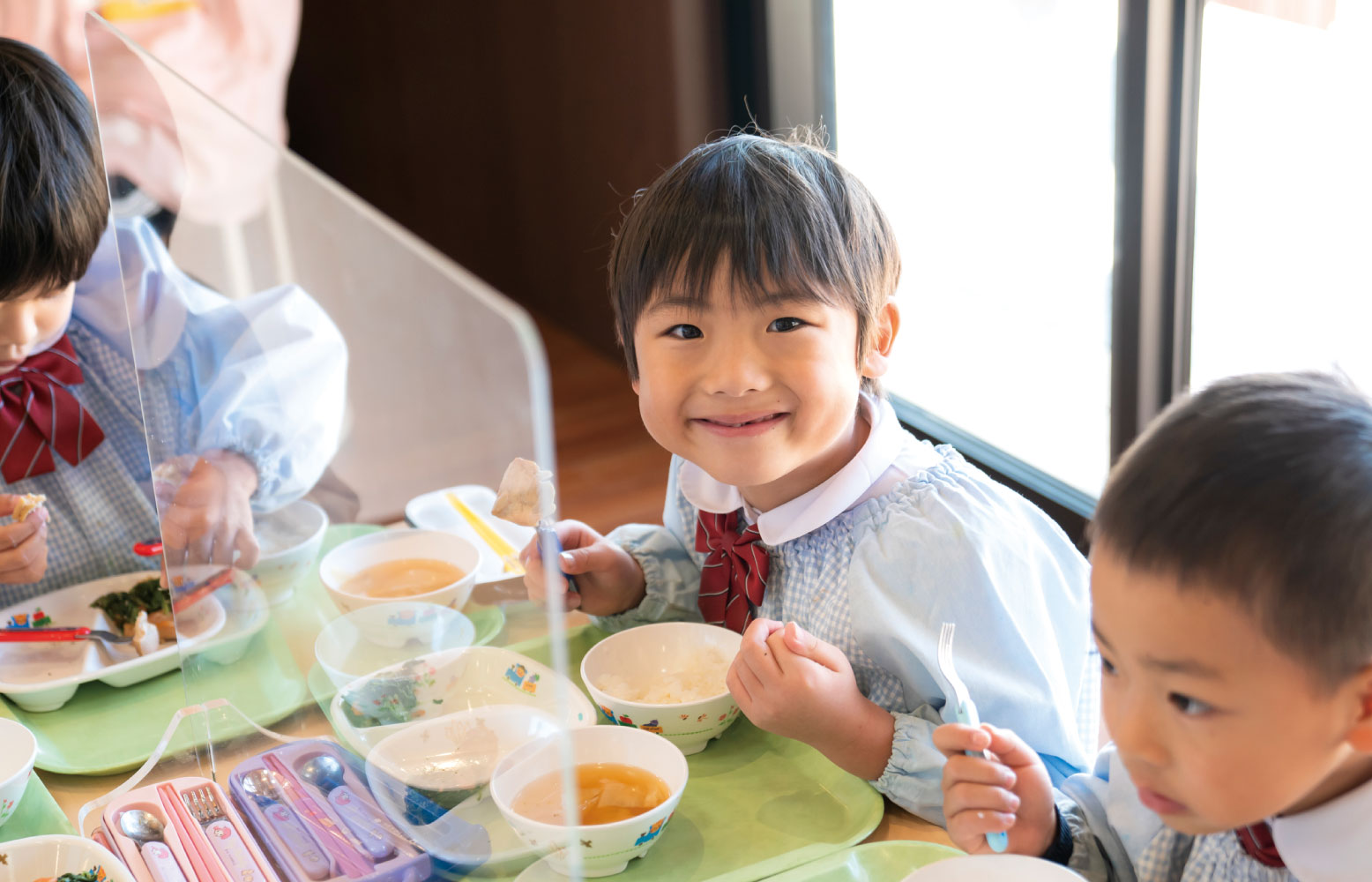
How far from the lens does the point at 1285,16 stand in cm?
184

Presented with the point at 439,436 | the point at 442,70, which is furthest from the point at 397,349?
the point at 442,70

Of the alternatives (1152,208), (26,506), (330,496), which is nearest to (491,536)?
(330,496)

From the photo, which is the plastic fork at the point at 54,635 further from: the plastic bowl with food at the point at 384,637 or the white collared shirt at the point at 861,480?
the white collared shirt at the point at 861,480

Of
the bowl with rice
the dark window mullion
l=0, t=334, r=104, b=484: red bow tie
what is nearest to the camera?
the bowl with rice

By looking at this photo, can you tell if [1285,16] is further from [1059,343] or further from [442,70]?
[442,70]

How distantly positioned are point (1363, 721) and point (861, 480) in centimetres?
52

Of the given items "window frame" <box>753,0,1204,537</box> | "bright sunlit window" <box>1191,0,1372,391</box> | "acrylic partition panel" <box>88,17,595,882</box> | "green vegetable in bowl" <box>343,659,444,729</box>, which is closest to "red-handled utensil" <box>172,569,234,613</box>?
"acrylic partition panel" <box>88,17,595,882</box>

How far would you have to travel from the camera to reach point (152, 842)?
0.93 meters

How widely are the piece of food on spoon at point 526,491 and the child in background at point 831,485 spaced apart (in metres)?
0.40

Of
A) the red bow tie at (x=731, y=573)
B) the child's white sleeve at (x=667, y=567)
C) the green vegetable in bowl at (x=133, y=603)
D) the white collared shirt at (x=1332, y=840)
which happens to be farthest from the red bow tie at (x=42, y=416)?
the white collared shirt at (x=1332, y=840)

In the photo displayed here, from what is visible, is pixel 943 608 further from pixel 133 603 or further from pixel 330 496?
pixel 133 603

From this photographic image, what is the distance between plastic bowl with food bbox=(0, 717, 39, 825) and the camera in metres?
1.00

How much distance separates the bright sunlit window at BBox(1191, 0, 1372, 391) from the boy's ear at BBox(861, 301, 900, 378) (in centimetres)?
87

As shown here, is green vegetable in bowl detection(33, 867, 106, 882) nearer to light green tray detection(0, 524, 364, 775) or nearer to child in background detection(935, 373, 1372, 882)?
light green tray detection(0, 524, 364, 775)
